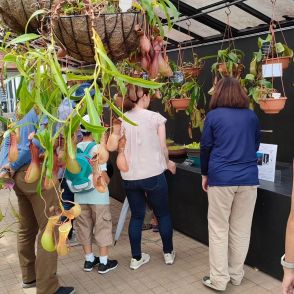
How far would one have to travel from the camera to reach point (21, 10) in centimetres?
137

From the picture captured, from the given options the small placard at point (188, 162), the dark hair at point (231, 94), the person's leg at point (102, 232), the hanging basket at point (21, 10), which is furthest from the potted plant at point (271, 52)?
the hanging basket at point (21, 10)

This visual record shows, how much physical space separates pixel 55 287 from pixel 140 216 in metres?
0.95

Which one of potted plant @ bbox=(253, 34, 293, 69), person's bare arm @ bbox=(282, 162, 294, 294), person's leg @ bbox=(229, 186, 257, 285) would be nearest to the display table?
person's leg @ bbox=(229, 186, 257, 285)

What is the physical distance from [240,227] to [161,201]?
0.73 metres

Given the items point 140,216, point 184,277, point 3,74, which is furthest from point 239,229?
point 3,74

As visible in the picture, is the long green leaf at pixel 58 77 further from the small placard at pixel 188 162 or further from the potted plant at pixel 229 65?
the small placard at pixel 188 162

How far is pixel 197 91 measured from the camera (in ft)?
13.0

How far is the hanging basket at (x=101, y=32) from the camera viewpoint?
1.14m

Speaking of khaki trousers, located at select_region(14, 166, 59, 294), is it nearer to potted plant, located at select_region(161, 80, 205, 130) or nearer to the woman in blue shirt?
the woman in blue shirt

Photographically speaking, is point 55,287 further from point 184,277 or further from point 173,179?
point 173,179

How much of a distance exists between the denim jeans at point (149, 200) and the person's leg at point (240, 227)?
646 millimetres

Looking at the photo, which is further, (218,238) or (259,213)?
(259,213)

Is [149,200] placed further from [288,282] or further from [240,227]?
[288,282]

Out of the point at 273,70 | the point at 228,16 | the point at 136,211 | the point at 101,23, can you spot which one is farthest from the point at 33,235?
the point at 228,16
